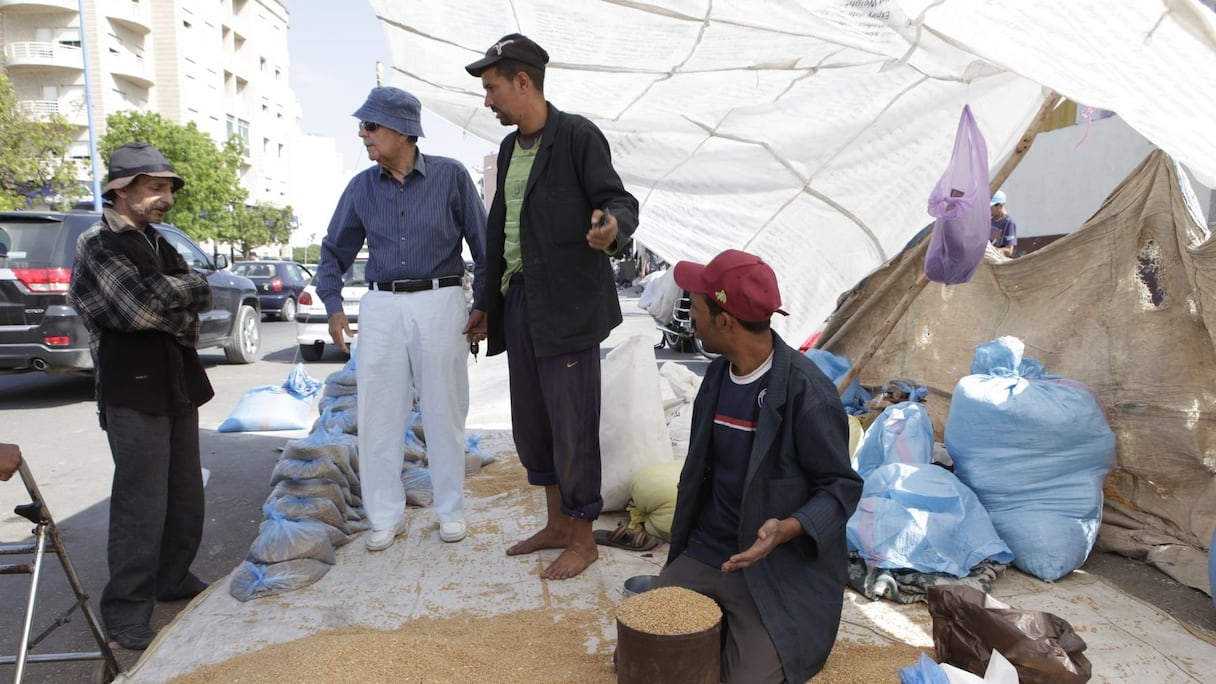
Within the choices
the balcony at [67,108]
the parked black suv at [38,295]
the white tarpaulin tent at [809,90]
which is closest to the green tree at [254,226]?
the balcony at [67,108]

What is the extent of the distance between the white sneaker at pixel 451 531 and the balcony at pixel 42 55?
129 ft

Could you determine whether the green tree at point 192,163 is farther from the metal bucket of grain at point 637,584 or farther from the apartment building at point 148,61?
the metal bucket of grain at point 637,584

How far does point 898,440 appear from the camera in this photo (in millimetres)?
3713

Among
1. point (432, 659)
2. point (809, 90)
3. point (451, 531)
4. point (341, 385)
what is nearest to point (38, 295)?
point (341, 385)

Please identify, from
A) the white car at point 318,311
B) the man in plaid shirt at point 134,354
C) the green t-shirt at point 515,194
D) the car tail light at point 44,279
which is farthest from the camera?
the white car at point 318,311

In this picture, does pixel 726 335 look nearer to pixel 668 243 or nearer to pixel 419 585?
pixel 419 585

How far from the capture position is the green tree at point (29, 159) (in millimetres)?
15812

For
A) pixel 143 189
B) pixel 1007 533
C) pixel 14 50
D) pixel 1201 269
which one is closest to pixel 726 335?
pixel 1007 533

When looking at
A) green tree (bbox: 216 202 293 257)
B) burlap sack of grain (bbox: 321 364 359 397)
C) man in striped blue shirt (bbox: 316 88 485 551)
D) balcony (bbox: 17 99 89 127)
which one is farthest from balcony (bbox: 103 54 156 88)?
man in striped blue shirt (bbox: 316 88 485 551)

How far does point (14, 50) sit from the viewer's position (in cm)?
3366

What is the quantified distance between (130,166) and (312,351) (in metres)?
8.29

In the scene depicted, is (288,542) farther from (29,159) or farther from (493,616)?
(29,159)

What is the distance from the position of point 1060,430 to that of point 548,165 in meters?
2.42

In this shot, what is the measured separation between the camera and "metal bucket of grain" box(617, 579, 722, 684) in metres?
2.01
